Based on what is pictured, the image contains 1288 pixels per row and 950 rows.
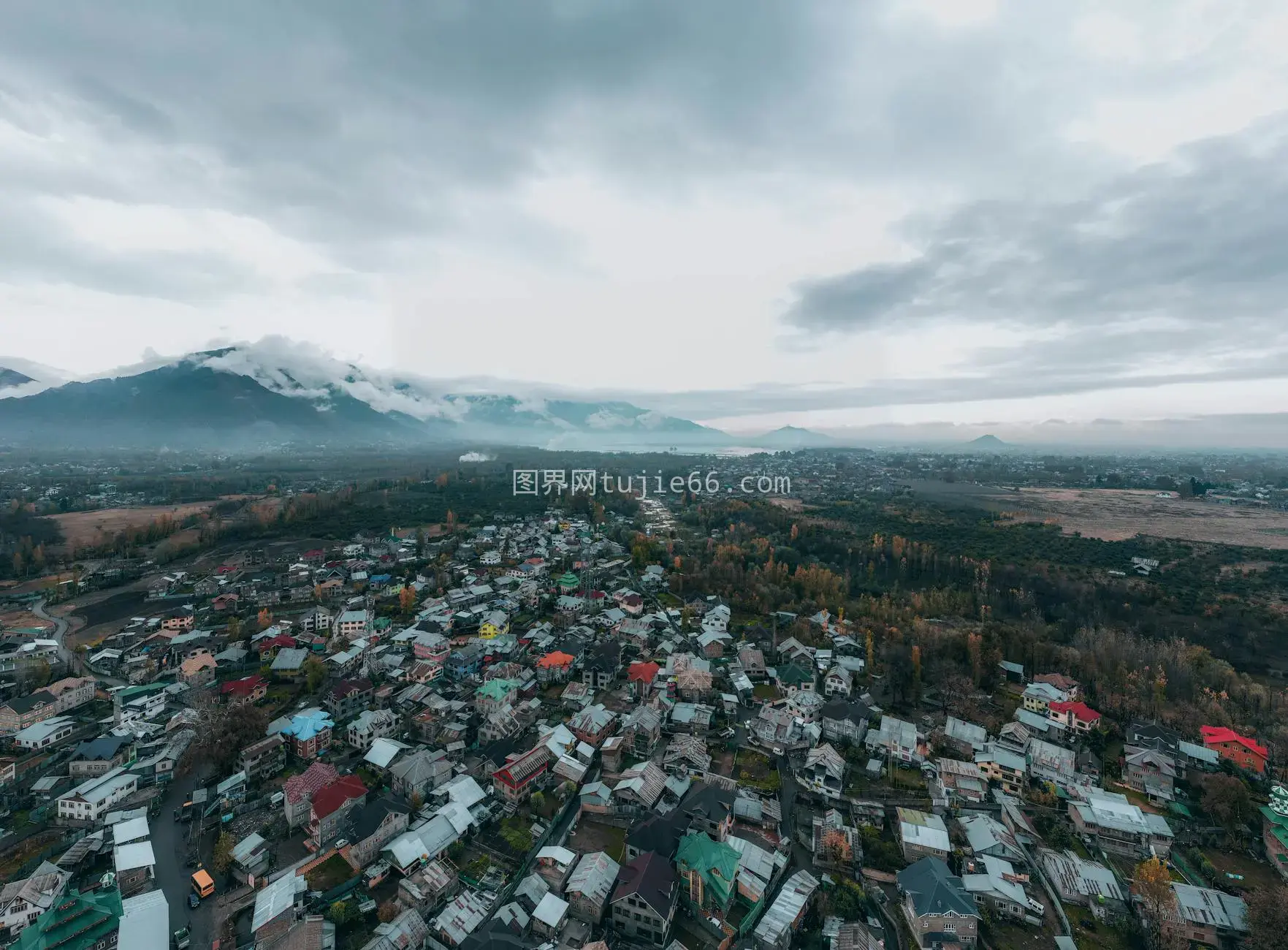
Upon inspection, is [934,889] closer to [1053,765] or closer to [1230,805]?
[1053,765]

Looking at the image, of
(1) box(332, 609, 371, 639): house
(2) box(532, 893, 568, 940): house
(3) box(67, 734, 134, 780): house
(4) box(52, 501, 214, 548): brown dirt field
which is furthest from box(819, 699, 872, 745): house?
(4) box(52, 501, 214, 548): brown dirt field

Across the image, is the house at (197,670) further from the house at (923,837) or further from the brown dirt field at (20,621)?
the house at (923,837)

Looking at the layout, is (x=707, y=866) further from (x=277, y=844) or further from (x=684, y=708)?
(x=277, y=844)

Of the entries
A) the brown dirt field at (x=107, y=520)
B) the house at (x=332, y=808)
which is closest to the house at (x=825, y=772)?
the house at (x=332, y=808)

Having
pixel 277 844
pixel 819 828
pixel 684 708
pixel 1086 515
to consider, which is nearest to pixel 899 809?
pixel 819 828

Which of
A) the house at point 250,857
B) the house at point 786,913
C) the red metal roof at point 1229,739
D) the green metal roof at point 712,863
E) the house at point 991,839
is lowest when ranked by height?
the house at point 250,857

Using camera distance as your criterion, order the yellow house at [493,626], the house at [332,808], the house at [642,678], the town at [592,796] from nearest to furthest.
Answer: the town at [592,796] < the house at [332,808] < the house at [642,678] < the yellow house at [493,626]

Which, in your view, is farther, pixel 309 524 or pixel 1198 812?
pixel 309 524
